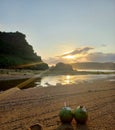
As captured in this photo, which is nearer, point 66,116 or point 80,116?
point 80,116

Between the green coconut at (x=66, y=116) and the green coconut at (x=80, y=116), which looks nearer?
the green coconut at (x=80, y=116)

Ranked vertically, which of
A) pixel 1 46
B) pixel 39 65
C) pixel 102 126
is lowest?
pixel 102 126

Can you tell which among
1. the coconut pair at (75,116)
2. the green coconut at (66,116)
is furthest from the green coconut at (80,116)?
the green coconut at (66,116)

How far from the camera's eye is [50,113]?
51.8 ft

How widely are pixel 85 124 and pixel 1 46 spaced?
177 meters

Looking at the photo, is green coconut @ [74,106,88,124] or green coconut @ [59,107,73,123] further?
green coconut @ [59,107,73,123]

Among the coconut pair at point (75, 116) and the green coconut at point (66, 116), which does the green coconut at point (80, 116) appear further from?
the green coconut at point (66, 116)

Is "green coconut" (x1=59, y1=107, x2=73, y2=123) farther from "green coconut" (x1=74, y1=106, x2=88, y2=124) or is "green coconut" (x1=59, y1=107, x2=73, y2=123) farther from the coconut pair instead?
"green coconut" (x1=74, y1=106, x2=88, y2=124)

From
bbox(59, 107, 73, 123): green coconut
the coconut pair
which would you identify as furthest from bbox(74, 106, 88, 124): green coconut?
bbox(59, 107, 73, 123): green coconut

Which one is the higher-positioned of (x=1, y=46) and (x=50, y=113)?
(x=1, y=46)

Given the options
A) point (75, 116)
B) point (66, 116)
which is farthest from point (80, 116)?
point (66, 116)

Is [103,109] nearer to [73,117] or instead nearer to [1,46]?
[73,117]

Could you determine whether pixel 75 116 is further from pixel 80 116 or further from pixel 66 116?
pixel 66 116

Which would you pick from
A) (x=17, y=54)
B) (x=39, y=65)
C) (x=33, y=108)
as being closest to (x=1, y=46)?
(x=17, y=54)
